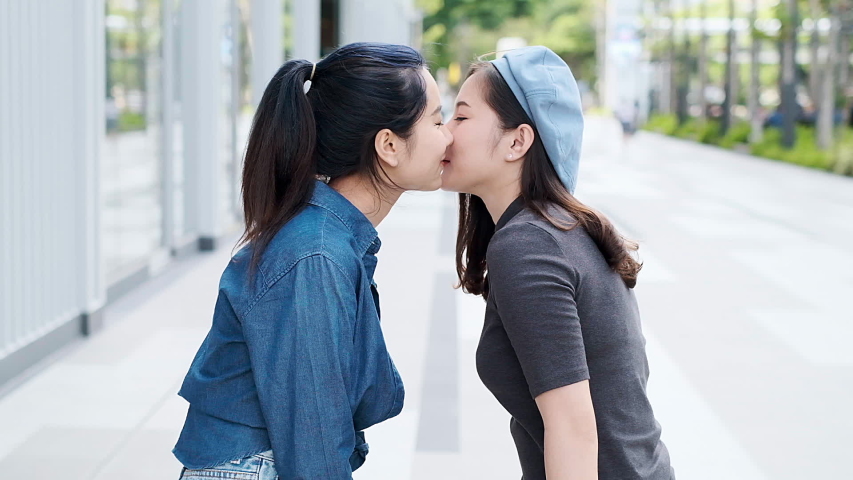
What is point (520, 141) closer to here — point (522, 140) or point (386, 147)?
point (522, 140)

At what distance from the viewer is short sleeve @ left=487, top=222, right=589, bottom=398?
6.05 ft

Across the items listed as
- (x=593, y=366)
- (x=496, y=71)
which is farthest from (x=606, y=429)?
(x=496, y=71)

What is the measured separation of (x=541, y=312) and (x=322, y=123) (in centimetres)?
51

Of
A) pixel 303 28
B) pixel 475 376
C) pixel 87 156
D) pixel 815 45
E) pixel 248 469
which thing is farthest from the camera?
pixel 815 45

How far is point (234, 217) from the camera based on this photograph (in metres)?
12.4

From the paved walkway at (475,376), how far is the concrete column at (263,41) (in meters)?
2.80

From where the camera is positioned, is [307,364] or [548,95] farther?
Answer: [548,95]

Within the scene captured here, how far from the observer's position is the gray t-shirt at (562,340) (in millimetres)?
1851

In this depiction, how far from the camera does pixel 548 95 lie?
2.04 metres

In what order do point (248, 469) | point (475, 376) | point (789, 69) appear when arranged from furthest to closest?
point (789, 69) < point (475, 376) < point (248, 469)

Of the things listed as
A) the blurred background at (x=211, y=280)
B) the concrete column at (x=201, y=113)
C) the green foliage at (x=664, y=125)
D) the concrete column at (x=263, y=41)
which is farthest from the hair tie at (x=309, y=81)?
the green foliage at (x=664, y=125)

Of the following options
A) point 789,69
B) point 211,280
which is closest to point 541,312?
point 211,280

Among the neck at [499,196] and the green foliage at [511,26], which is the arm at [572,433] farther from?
the green foliage at [511,26]

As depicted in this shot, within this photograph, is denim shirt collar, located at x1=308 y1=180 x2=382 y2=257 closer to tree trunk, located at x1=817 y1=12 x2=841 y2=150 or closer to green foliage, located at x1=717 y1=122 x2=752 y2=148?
tree trunk, located at x1=817 y1=12 x2=841 y2=150
